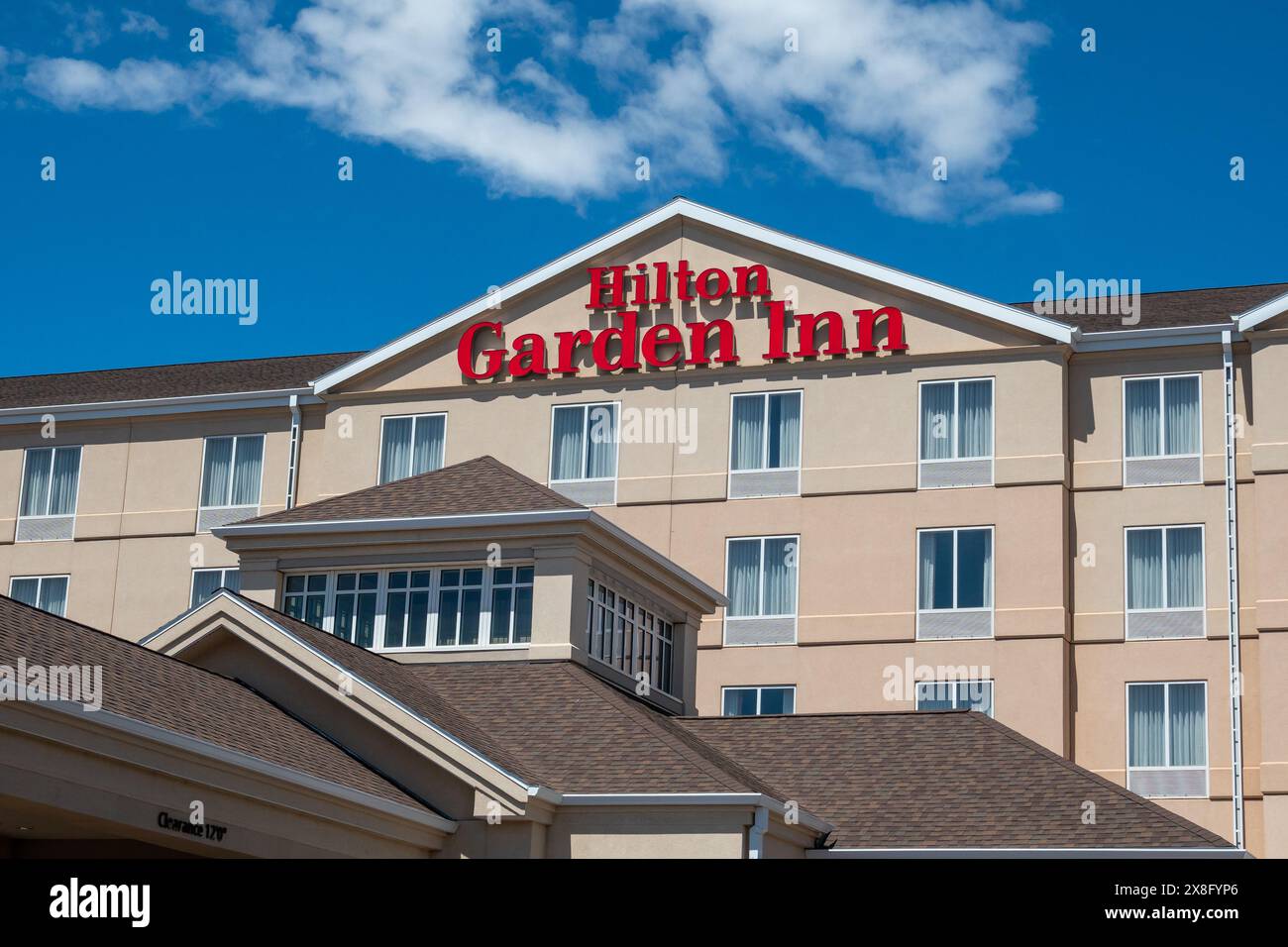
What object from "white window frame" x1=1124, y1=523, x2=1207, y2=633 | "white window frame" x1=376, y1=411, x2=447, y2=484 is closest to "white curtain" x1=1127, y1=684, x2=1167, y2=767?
"white window frame" x1=1124, y1=523, x2=1207, y2=633

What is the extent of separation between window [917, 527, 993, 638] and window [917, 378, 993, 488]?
1.30 m

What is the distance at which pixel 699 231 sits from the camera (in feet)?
147

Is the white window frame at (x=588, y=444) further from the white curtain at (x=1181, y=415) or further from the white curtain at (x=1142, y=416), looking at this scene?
the white curtain at (x=1181, y=415)

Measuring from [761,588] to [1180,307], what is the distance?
486 inches

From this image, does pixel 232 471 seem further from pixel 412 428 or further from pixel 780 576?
pixel 780 576

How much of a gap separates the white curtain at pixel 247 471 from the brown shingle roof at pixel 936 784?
66.6ft

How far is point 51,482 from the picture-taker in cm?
4944

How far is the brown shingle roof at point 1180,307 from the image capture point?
137 ft

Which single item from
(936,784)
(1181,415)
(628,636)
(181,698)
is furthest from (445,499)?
(1181,415)
